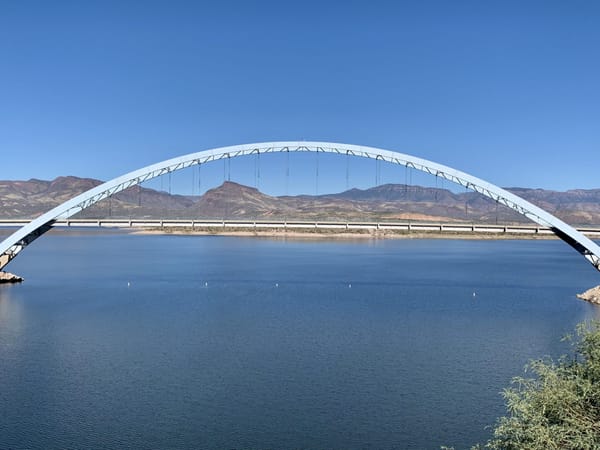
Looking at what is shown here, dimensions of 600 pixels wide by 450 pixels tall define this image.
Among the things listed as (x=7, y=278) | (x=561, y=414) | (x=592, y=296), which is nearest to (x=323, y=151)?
(x=592, y=296)

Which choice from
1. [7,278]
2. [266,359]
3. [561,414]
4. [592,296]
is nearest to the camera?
[561,414]

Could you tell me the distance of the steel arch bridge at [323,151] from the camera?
47938 millimetres

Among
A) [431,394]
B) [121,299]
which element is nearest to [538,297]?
[431,394]

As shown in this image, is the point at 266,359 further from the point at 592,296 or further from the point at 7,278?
the point at 7,278

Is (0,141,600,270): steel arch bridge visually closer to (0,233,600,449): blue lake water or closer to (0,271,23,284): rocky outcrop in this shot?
(0,271,23,284): rocky outcrop

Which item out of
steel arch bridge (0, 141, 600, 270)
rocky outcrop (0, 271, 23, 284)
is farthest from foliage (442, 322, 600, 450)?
rocky outcrop (0, 271, 23, 284)

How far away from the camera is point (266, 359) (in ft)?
93.7

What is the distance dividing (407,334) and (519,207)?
1967 cm

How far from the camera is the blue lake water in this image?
2012 centimetres

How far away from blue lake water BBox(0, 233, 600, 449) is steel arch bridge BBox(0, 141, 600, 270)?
4561 mm

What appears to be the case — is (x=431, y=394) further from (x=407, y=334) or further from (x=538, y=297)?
(x=538, y=297)

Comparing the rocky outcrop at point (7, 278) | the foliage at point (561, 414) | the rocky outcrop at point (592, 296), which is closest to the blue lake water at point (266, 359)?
the rocky outcrop at point (7, 278)

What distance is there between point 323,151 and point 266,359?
25704 millimetres

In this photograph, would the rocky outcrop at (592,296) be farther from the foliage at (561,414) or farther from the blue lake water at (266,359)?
the foliage at (561,414)
